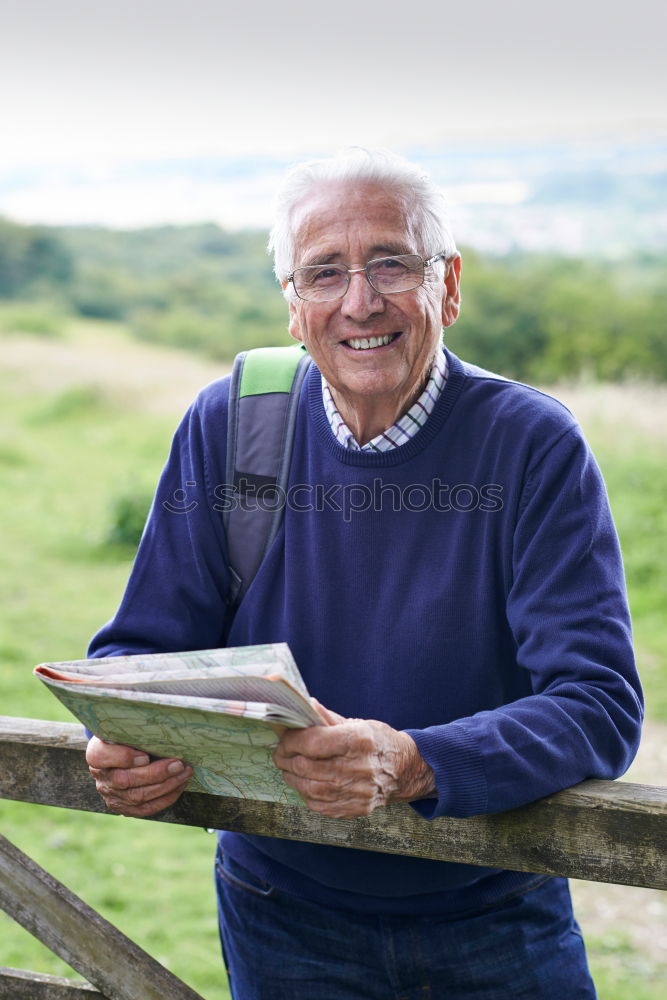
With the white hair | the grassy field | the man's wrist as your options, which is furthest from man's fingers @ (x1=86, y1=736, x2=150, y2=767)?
the grassy field

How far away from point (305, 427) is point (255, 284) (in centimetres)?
4098

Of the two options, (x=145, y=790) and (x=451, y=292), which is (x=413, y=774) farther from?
(x=451, y=292)

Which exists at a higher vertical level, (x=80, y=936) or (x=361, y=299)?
(x=361, y=299)

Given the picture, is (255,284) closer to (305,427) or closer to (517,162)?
Result: (517,162)

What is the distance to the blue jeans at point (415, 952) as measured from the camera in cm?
191

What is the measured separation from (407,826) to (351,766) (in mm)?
192

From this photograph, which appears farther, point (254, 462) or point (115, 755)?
point (254, 462)

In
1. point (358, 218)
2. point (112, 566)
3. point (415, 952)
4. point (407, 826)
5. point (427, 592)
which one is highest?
point (358, 218)

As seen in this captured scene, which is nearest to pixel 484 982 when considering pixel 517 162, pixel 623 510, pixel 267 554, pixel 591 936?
pixel 267 554

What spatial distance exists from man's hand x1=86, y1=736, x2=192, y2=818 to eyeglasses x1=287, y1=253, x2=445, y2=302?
918 millimetres

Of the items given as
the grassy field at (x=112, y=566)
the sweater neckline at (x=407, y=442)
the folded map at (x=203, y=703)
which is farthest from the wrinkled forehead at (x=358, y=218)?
the grassy field at (x=112, y=566)

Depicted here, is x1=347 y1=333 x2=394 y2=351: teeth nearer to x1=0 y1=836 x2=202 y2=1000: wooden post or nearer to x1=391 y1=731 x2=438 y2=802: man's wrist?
x1=391 y1=731 x2=438 y2=802: man's wrist

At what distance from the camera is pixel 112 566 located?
9523mm

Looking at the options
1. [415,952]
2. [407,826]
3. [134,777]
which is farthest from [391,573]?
[415,952]
